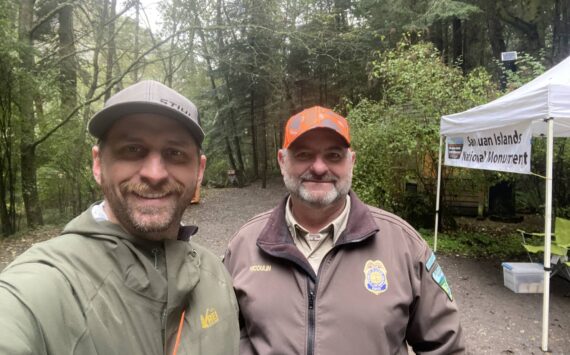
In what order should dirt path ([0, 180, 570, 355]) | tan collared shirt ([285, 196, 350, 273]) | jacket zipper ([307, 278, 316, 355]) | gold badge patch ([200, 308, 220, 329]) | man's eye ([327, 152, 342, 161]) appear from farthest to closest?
dirt path ([0, 180, 570, 355]) → man's eye ([327, 152, 342, 161]) → tan collared shirt ([285, 196, 350, 273]) → jacket zipper ([307, 278, 316, 355]) → gold badge patch ([200, 308, 220, 329])

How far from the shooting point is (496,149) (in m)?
4.86

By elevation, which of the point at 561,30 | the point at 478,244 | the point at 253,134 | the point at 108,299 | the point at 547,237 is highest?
the point at 561,30

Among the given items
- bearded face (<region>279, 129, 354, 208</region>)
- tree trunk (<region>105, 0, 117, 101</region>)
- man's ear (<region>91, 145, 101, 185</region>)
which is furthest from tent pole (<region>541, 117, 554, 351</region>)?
tree trunk (<region>105, 0, 117, 101</region>)

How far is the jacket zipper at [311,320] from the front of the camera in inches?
61.9

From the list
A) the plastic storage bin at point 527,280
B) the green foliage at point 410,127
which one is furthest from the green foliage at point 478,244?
the plastic storage bin at point 527,280

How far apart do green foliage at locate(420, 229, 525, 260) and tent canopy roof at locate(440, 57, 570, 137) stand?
262 cm

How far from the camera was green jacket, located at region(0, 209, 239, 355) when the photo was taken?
35.2 inches

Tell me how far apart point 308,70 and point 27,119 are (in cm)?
1132

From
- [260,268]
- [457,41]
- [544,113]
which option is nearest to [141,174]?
[260,268]

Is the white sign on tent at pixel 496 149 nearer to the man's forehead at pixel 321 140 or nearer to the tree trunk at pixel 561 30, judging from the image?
the man's forehead at pixel 321 140

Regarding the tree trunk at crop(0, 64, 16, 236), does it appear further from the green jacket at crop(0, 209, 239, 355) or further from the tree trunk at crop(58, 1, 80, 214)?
the green jacket at crop(0, 209, 239, 355)

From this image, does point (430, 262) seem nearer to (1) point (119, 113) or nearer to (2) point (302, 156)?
(2) point (302, 156)

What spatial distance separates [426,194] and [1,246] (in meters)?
9.53

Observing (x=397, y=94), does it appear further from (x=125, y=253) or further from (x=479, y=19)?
(x=125, y=253)
